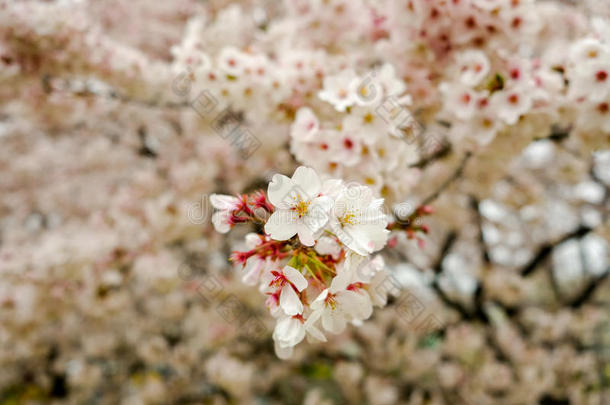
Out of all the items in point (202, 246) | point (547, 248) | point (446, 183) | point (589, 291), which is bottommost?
point (589, 291)

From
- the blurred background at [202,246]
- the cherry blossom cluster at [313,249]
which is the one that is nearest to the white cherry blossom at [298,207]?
the cherry blossom cluster at [313,249]

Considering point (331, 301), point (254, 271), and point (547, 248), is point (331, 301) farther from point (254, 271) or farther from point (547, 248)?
point (547, 248)

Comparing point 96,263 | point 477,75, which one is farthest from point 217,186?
point 477,75

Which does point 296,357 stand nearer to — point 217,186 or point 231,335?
point 231,335

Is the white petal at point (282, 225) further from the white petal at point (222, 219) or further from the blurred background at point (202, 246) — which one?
the blurred background at point (202, 246)

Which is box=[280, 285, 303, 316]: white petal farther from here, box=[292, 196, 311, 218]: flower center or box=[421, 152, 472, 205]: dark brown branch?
box=[421, 152, 472, 205]: dark brown branch

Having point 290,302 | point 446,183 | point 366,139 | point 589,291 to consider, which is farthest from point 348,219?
point 589,291

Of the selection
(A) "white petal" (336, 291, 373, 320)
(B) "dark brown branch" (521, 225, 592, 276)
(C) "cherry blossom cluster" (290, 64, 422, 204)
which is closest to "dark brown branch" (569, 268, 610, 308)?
(B) "dark brown branch" (521, 225, 592, 276)

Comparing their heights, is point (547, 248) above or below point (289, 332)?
below
